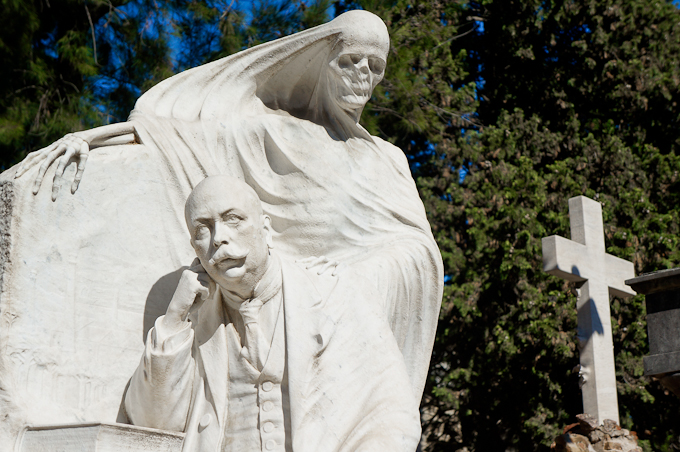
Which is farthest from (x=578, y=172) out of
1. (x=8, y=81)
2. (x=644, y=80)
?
(x=8, y=81)

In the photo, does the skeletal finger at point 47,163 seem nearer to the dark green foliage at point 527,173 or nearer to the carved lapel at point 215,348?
the carved lapel at point 215,348

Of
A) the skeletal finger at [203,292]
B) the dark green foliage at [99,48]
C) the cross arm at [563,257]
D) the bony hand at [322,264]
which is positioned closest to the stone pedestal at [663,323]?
the cross arm at [563,257]

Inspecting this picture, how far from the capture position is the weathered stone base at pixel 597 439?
6.61m

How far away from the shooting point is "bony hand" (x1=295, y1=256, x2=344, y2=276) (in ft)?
12.1

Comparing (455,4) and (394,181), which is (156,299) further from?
(455,4)

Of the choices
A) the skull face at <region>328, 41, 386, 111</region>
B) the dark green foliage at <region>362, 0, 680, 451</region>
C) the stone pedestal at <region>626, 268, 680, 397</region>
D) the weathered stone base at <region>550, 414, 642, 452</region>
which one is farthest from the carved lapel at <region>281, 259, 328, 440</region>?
the dark green foliage at <region>362, 0, 680, 451</region>

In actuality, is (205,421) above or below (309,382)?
below

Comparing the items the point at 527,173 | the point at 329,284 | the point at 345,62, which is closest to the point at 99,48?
the point at 527,173

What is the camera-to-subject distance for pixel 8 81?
862 cm

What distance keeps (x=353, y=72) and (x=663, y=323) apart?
119 inches

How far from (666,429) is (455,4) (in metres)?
5.59

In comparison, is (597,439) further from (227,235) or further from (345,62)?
(227,235)

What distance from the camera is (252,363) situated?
3.29 m

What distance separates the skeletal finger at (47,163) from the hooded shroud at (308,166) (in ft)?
1.37
